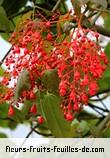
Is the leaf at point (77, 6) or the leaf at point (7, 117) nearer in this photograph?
the leaf at point (77, 6)

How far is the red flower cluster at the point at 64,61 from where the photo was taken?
97 cm

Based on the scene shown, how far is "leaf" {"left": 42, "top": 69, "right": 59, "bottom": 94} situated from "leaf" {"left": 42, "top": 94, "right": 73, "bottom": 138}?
0.12 feet

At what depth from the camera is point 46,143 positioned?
173cm

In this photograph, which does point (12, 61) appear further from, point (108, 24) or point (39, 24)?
point (108, 24)

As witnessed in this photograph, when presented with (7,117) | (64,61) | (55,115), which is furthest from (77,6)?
(7,117)

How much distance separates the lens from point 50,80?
3.37 feet

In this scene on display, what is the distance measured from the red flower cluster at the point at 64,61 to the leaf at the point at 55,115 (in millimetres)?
31

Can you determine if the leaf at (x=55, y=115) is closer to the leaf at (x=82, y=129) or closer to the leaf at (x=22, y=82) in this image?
the leaf at (x=22, y=82)

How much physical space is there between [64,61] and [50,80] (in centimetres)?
6

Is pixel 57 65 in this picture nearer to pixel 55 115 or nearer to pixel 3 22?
pixel 55 115

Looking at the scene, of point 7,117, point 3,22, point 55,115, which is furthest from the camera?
point 7,117

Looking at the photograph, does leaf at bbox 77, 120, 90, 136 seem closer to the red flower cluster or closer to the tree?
the tree

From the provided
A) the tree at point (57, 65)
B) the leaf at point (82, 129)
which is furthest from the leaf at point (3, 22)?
the leaf at point (82, 129)

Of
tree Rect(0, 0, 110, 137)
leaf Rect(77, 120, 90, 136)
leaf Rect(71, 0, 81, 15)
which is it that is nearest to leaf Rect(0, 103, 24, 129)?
leaf Rect(77, 120, 90, 136)
